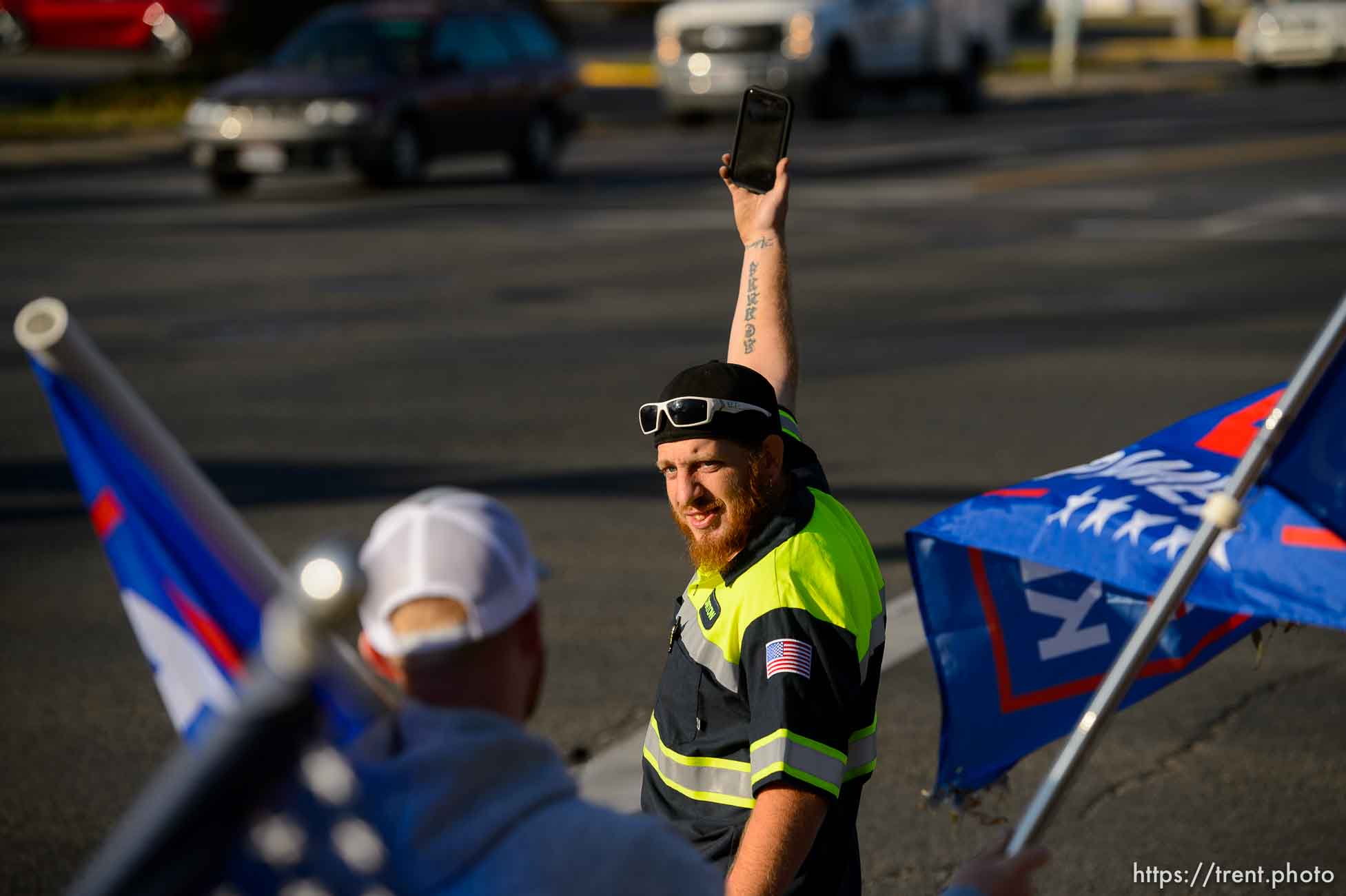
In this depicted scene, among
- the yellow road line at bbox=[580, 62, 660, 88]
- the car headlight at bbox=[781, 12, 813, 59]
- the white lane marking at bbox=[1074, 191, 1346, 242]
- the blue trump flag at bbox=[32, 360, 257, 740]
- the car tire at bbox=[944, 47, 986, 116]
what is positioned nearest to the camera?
the blue trump flag at bbox=[32, 360, 257, 740]

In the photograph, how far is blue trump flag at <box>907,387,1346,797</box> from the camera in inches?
141

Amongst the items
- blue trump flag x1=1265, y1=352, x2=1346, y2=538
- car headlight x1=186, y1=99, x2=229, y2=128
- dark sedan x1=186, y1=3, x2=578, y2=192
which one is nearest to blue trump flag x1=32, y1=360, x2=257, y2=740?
blue trump flag x1=1265, y1=352, x2=1346, y2=538

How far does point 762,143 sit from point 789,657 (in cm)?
171

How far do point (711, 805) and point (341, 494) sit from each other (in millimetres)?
5511

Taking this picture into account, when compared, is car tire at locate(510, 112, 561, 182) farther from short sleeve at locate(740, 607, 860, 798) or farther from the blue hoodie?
the blue hoodie

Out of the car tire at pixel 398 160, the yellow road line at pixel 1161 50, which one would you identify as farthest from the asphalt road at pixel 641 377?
the yellow road line at pixel 1161 50

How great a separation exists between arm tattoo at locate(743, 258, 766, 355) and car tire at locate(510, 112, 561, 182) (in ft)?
62.9

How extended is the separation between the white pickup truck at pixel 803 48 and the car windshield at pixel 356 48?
6862mm

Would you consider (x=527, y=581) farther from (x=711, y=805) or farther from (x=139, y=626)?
(x=711, y=805)

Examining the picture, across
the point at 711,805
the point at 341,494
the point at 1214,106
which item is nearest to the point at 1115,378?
the point at 341,494

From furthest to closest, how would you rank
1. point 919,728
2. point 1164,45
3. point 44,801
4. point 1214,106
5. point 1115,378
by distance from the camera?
1. point 1164,45
2. point 1214,106
3. point 1115,378
4. point 919,728
5. point 44,801

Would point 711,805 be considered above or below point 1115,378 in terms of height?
above

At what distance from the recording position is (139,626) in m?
2.55

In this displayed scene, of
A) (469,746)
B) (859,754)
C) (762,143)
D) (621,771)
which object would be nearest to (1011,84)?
(621,771)
